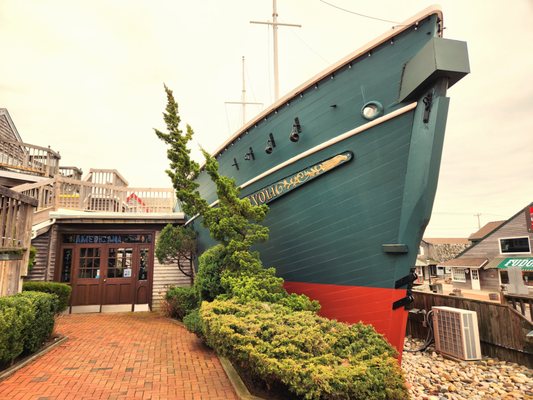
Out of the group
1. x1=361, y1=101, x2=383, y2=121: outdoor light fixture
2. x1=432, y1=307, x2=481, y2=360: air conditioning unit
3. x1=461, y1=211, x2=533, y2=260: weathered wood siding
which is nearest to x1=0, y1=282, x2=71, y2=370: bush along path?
x1=361, y1=101, x2=383, y2=121: outdoor light fixture

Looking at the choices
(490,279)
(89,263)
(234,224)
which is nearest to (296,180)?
(234,224)

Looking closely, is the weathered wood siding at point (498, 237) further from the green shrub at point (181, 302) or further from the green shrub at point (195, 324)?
the green shrub at point (195, 324)

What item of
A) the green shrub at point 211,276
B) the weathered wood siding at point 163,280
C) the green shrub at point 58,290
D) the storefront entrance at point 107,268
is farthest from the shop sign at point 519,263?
the green shrub at point 58,290

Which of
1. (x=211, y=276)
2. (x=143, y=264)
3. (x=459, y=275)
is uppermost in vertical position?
(x=143, y=264)

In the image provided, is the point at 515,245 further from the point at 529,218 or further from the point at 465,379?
the point at 465,379

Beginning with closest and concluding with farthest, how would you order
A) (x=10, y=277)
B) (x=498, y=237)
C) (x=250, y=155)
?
(x=10, y=277) → (x=250, y=155) → (x=498, y=237)

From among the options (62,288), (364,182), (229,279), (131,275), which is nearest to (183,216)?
(131,275)

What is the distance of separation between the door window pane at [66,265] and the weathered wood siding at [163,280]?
2.63 metres

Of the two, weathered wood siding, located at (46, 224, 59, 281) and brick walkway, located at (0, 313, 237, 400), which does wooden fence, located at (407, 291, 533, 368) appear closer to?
brick walkway, located at (0, 313, 237, 400)

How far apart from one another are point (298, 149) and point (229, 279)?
2.40 meters

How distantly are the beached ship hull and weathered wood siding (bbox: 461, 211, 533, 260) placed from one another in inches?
757

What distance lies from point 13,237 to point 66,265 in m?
5.58

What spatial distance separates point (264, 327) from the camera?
11.1 feet

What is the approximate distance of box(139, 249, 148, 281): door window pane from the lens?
995 centimetres
